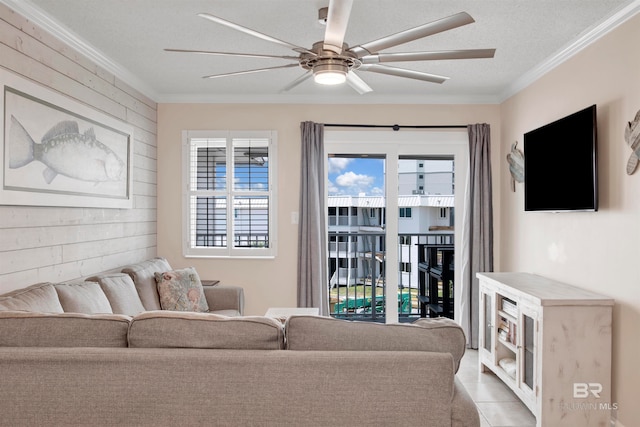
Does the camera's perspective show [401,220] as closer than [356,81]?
No

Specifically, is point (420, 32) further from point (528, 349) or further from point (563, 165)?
point (528, 349)

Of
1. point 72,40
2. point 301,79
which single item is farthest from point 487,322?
point 72,40

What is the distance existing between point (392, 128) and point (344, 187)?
0.80 meters

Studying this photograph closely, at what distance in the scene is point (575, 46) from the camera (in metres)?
3.29

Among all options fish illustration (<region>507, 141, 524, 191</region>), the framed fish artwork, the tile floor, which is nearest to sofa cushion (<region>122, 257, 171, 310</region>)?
the framed fish artwork

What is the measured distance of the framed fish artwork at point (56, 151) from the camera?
259 centimetres

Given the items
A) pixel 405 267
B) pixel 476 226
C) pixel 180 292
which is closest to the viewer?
pixel 180 292

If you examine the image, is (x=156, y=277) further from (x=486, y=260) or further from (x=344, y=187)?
(x=486, y=260)

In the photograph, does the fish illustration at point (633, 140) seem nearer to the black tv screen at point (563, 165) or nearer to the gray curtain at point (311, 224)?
the black tv screen at point (563, 165)

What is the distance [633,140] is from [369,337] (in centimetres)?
201

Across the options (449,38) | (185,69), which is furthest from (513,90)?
(185,69)

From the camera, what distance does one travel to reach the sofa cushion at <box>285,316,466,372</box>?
70.2 inches

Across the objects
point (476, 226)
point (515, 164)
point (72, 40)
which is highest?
point (72, 40)

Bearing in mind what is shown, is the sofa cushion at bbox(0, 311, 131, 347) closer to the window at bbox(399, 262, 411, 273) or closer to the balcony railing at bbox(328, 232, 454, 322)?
the balcony railing at bbox(328, 232, 454, 322)
